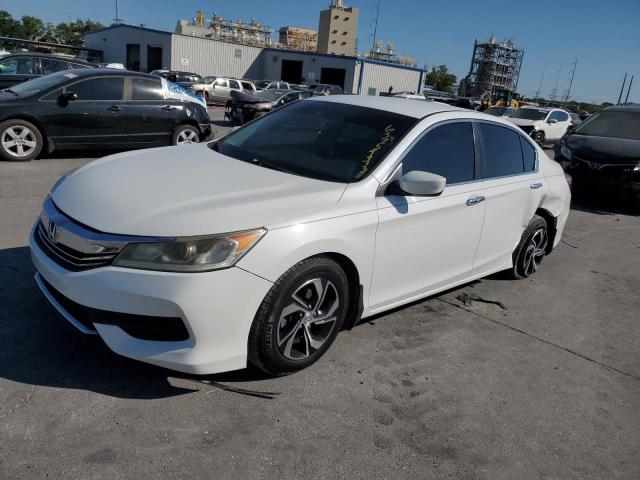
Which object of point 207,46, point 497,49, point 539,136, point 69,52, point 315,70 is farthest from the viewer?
point 497,49

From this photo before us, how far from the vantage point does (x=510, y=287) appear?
16.4 feet

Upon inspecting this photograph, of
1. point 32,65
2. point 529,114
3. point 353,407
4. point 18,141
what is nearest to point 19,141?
point 18,141

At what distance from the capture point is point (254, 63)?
5116 centimetres

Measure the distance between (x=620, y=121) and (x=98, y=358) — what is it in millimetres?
10062

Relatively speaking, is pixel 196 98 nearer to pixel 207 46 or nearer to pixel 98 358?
pixel 98 358

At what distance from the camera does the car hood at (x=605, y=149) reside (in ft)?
28.6

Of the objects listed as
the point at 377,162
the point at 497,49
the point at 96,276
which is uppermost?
the point at 497,49

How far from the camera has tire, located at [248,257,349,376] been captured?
2.75 meters

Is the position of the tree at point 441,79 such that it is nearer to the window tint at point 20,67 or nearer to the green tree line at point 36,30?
the green tree line at point 36,30

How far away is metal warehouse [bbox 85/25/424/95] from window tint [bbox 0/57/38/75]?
34349mm

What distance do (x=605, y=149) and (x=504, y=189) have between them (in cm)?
597

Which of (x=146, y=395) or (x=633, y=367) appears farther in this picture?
(x=633, y=367)

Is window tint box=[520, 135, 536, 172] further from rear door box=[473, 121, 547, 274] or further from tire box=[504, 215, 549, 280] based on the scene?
tire box=[504, 215, 549, 280]

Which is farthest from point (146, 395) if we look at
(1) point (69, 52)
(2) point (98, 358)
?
(1) point (69, 52)
